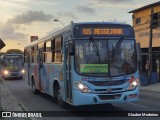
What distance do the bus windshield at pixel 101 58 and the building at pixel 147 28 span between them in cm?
2337

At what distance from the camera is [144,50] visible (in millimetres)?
42438

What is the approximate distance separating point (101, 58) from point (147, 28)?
27824 millimetres

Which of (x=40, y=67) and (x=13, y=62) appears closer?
(x=40, y=67)

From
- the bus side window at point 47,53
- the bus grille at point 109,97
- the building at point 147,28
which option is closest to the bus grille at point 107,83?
the bus grille at point 109,97

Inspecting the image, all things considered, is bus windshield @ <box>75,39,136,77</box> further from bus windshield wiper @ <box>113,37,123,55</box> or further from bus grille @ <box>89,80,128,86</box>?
bus grille @ <box>89,80,128,86</box>

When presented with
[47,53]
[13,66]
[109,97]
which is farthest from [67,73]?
[13,66]

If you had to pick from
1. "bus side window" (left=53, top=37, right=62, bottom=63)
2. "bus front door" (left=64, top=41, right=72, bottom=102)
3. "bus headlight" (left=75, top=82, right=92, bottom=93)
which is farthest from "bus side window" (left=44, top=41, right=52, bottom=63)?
"bus headlight" (left=75, top=82, right=92, bottom=93)

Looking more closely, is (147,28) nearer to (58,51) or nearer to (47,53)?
(47,53)

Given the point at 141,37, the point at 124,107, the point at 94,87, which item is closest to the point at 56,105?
the point at 124,107

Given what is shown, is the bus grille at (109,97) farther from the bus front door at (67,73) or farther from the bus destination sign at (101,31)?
the bus destination sign at (101,31)

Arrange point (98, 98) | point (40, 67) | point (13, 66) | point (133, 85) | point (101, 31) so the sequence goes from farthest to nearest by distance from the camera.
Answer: point (13, 66), point (40, 67), point (101, 31), point (133, 85), point (98, 98)

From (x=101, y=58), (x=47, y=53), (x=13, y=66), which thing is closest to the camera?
(x=101, y=58)

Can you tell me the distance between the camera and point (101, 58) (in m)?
13.6

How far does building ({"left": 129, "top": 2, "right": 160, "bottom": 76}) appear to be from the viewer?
38366mm
